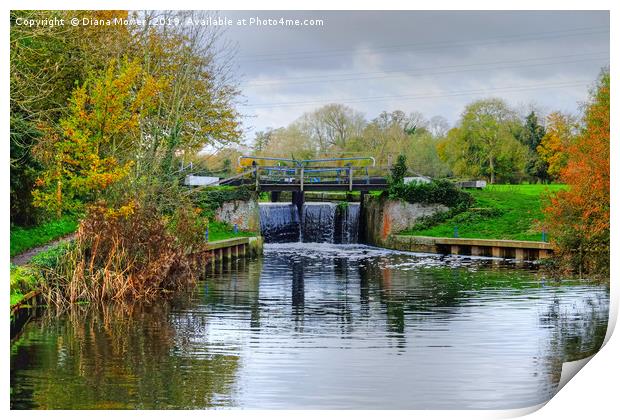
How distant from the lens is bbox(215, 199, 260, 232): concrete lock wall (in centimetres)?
1995

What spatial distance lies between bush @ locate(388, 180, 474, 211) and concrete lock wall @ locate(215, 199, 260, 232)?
3.14 metres

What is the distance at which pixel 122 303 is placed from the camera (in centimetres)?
1054

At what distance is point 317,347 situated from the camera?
27.8ft

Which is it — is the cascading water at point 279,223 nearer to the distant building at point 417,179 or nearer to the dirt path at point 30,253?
the distant building at point 417,179

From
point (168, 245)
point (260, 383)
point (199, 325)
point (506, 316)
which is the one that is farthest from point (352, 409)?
point (168, 245)

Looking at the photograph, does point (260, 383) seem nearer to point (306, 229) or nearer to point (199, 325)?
point (199, 325)

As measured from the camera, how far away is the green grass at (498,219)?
64.2ft

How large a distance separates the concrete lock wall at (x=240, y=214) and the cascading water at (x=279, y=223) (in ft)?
5.17

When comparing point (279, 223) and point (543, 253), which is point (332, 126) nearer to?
point (279, 223)

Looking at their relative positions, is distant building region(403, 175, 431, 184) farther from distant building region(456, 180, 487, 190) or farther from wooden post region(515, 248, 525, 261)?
wooden post region(515, 248, 525, 261)

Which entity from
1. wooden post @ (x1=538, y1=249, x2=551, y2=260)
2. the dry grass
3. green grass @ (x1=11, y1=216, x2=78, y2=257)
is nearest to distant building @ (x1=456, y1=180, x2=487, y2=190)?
→ wooden post @ (x1=538, y1=249, x2=551, y2=260)

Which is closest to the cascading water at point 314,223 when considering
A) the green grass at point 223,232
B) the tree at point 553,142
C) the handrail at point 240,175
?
the handrail at point 240,175

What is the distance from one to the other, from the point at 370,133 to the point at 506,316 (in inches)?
590

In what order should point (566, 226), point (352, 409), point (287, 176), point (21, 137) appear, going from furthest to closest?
point (287, 176), point (566, 226), point (21, 137), point (352, 409)
